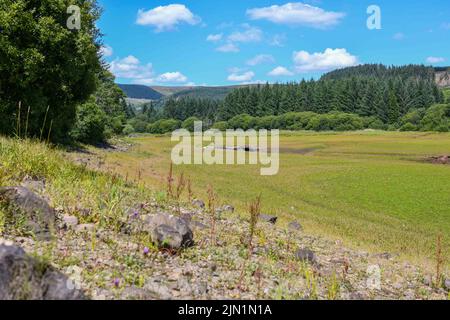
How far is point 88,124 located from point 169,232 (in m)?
51.4

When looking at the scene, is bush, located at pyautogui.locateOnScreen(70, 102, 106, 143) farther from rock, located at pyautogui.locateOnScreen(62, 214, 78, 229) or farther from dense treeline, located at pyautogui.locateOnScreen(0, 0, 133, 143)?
rock, located at pyautogui.locateOnScreen(62, 214, 78, 229)

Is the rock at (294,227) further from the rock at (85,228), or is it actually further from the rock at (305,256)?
the rock at (85,228)

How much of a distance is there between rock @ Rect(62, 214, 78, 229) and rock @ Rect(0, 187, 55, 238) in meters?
0.30

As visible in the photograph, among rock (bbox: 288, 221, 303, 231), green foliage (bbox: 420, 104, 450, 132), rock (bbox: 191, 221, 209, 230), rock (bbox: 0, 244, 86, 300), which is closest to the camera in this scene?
rock (bbox: 0, 244, 86, 300)

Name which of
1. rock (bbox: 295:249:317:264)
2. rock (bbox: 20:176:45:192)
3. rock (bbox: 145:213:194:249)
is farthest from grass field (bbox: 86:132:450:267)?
rock (bbox: 295:249:317:264)

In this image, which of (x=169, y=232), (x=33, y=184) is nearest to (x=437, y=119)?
(x=33, y=184)

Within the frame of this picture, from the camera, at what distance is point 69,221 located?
7875mm

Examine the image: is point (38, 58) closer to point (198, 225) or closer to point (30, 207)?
point (198, 225)

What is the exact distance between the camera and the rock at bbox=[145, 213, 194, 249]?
751cm

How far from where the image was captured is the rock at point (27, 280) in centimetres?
481

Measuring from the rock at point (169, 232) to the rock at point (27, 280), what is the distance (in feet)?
8.04

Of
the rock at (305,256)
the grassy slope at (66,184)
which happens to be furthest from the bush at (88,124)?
the rock at (305,256)
